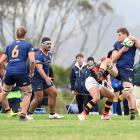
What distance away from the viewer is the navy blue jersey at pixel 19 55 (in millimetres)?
15672

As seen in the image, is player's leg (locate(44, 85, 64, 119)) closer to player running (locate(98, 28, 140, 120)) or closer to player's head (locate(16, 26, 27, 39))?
player running (locate(98, 28, 140, 120))

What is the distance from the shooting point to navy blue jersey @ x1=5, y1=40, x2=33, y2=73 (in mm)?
15672

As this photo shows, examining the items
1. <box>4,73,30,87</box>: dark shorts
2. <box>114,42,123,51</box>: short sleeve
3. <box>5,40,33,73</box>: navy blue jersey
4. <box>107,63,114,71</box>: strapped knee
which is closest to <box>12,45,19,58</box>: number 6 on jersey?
<box>5,40,33,73</box>: navy blue jersey

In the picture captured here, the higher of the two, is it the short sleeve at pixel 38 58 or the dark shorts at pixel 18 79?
the short sleeve at pixel 38 58

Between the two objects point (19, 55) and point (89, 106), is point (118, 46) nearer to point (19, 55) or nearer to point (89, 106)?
point (89, 106)

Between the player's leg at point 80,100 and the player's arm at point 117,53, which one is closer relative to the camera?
the player's arm at point 117,53

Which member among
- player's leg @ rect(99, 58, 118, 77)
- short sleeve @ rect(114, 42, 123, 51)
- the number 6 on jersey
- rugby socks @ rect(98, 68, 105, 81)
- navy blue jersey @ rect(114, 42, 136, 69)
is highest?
short sleeve @ rect(114, 42, 123, 51)

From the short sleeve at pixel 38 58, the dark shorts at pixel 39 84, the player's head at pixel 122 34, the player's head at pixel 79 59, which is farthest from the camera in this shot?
the player's head at pixel 79 59

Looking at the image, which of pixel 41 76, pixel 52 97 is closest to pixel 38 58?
pixel 41 76

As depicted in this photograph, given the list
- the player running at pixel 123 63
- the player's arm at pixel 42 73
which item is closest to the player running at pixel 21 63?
the player's arm at pixel 42 73

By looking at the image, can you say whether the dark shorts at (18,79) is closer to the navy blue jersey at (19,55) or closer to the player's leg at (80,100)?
the navy blue jersey at (19,55)

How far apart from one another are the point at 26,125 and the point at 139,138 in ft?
10.6

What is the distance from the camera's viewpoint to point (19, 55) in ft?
51.5

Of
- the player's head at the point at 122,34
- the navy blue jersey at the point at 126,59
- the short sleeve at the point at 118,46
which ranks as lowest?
the navy blue jersey at the point at 126,59
